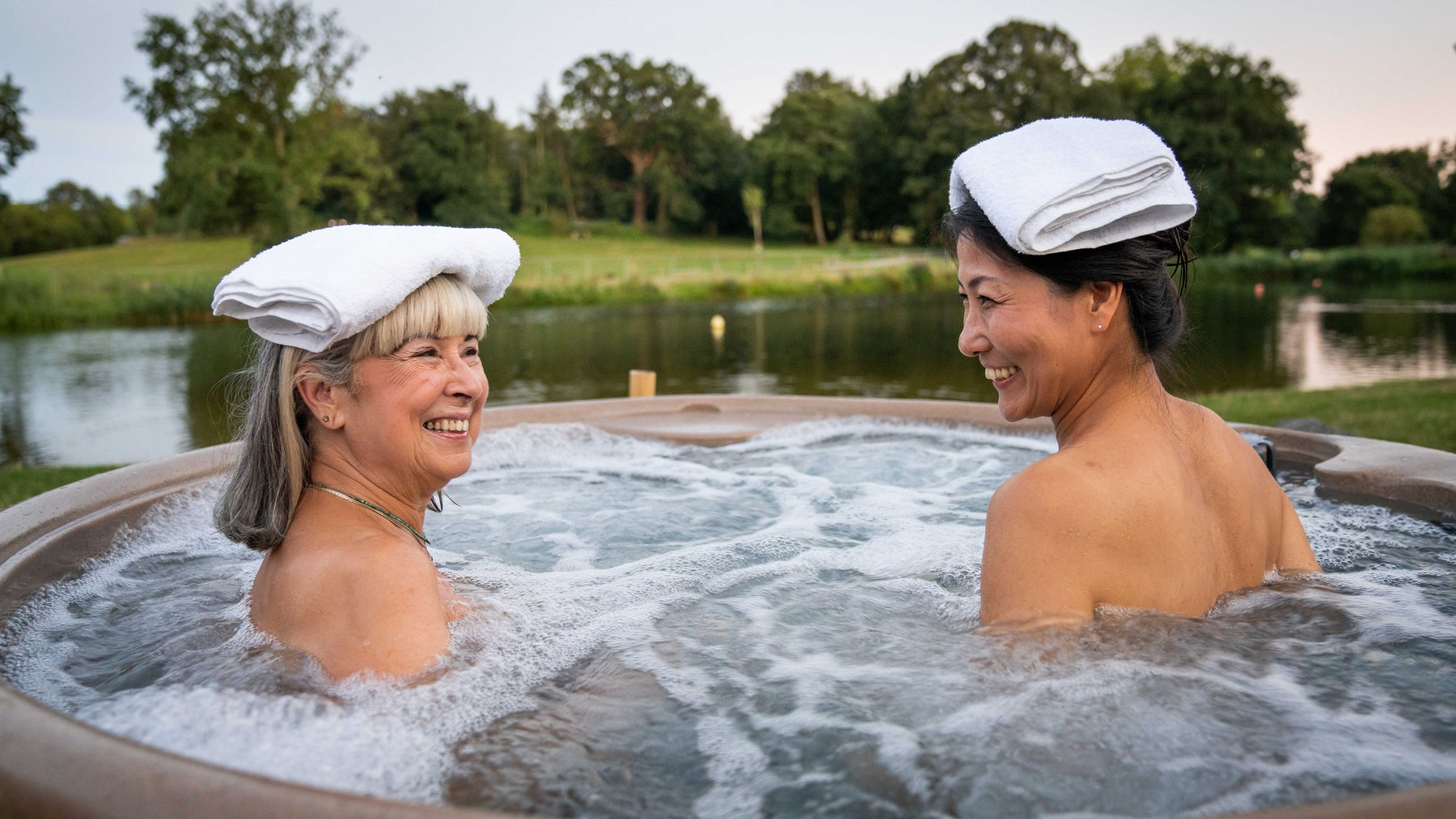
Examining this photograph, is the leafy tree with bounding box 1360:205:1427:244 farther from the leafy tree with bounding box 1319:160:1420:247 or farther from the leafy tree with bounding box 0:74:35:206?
the leafy tree with bounding box 0:74:35:206

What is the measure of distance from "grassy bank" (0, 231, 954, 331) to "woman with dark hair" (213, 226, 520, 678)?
9.77 metres

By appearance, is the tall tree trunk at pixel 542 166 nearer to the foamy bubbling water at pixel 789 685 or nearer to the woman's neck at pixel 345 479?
the foamy bubbling water at pixel 789 685

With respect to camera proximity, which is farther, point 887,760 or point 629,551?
point 629,551

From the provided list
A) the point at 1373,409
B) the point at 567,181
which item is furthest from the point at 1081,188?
the point at 567,181

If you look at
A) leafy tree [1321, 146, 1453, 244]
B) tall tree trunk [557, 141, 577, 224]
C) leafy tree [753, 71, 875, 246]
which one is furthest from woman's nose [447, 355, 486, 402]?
leafy tree [1321, 146, 1453, 244]

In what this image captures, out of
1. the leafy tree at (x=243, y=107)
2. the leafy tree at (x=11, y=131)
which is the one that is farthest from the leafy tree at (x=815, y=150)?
the leafy tree at (x=11, y=131)

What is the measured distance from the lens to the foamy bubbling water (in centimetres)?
136

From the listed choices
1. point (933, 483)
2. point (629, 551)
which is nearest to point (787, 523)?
point (629, 551)

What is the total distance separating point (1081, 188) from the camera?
1.52 metres

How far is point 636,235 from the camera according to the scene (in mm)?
51969

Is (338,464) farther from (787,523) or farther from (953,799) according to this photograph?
(787,523)

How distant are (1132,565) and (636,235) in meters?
51.7

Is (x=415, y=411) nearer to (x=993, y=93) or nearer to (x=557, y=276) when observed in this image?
(x=557, y=276)

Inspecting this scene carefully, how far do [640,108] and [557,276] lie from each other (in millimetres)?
32998
